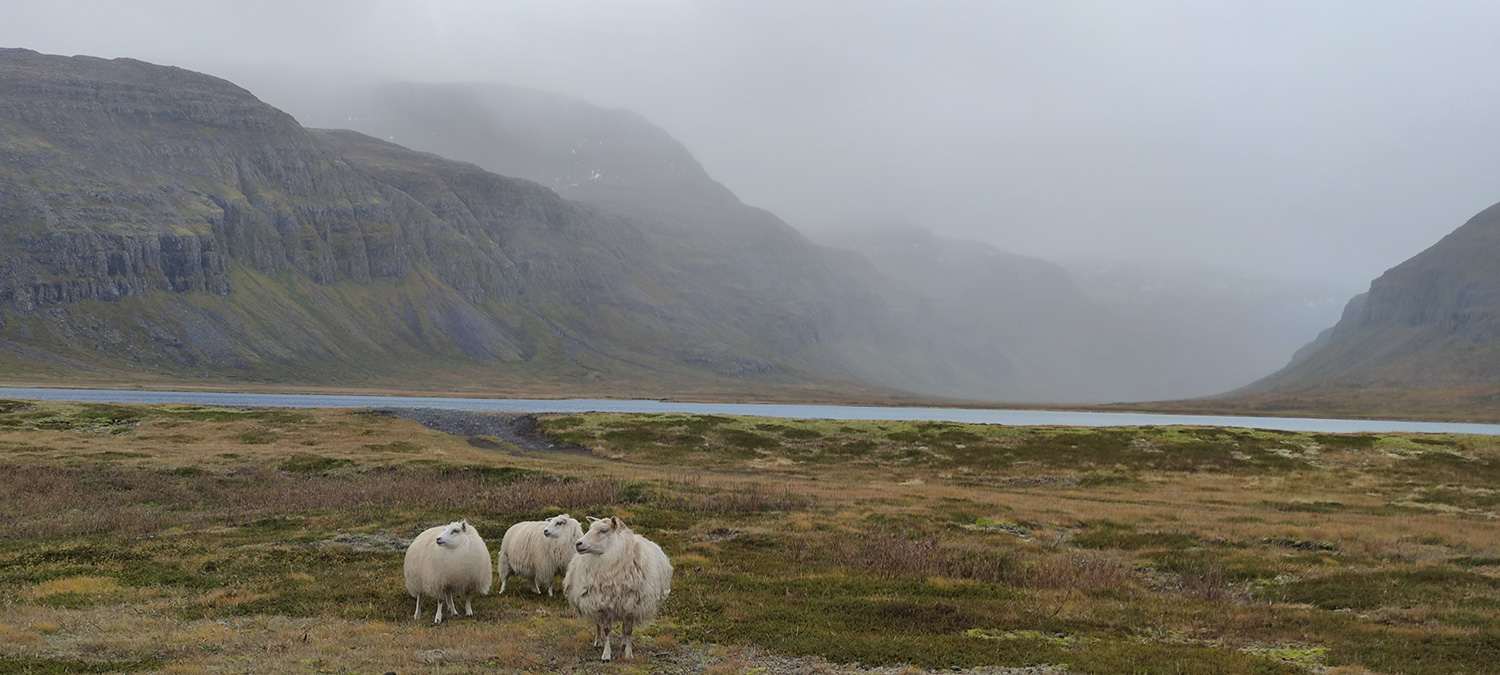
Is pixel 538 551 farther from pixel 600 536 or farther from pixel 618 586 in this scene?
pixel 618 586

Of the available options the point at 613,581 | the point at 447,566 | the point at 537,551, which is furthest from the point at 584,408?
the point at 613,581

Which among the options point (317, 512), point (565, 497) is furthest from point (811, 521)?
point (317, 512)

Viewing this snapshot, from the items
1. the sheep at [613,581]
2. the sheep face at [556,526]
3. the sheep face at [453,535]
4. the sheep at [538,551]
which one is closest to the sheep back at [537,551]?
the sheep at [538,551]

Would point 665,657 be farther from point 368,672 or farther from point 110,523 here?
point 110,523

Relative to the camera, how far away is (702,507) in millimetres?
35438

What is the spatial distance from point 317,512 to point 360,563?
10.8 metres

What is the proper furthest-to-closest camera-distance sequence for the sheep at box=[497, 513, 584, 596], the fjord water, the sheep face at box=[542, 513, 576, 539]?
the fjord water
the sheep at box=[497, 513, 584, 596]
the sheep face at box=[542, 513, 576, 539]

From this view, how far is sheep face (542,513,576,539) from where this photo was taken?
2012cm

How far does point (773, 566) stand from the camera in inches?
951

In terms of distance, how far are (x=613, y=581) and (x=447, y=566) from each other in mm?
5029

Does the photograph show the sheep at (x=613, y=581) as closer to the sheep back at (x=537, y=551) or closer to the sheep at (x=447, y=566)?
the sheep at (x=447, y=566)

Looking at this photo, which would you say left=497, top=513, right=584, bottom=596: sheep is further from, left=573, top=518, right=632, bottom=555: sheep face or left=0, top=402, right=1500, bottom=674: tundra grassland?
left=573, top=518, right=632, bottom=555: sheep face

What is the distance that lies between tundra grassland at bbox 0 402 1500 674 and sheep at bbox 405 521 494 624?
722 mm

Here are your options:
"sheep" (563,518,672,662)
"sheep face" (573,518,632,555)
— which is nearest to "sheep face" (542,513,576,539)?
"sheep" (563,518,672,662)
